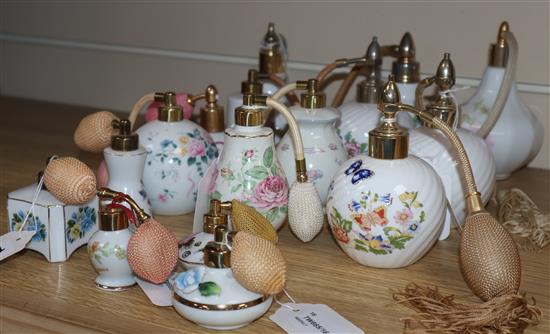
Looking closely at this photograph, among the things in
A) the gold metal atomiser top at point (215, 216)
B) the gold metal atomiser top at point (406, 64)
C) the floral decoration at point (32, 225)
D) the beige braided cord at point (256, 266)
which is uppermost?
the gold metal atomiser top at point (406, 64)

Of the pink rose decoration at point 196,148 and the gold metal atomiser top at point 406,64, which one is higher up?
the gold metal atomiser top at point 406,64

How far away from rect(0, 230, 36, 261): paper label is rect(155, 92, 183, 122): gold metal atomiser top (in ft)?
0.70

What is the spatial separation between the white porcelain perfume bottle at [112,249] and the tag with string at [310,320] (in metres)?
0.15

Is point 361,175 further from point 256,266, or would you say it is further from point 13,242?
point 13,242

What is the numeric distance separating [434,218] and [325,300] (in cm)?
14

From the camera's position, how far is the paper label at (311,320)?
685mm

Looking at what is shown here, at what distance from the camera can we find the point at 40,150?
126 centimetres

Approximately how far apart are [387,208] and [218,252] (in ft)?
0.62

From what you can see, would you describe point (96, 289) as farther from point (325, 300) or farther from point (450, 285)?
point (450, 285)

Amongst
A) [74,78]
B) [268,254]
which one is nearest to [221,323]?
[268,254]

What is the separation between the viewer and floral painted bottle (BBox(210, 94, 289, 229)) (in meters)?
0.86

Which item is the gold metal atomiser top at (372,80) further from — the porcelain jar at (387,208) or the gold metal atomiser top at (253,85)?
the porcelain jar at (387,208)

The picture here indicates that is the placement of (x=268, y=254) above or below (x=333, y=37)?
below

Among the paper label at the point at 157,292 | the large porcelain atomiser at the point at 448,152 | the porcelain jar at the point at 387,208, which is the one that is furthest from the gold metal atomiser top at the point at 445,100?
the paper label at the point at 157,292
